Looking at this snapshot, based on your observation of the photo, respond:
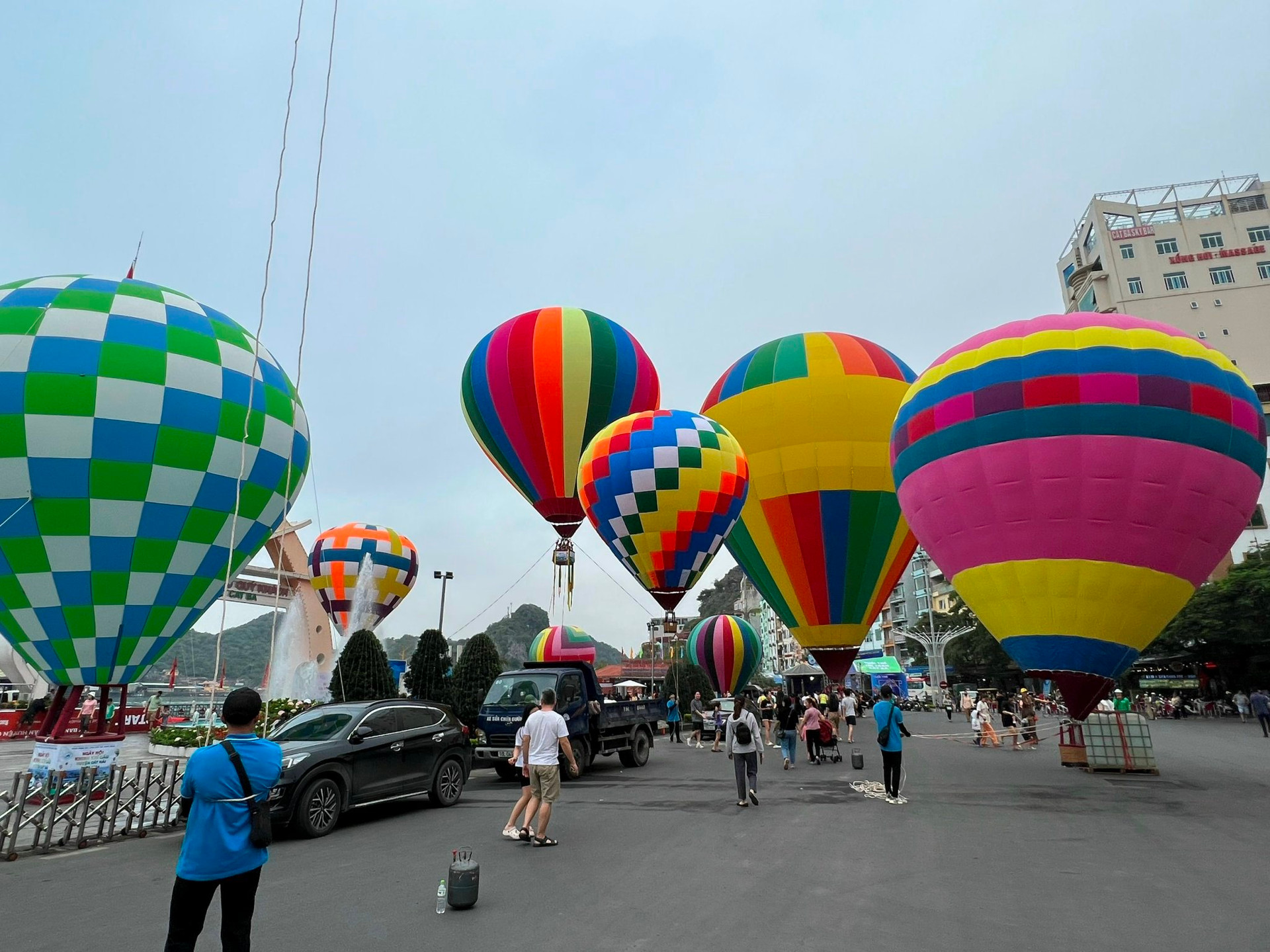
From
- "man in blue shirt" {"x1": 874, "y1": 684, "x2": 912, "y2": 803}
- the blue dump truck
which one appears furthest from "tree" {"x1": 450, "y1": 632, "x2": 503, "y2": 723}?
"man in blue shirt" {"x1": 874, "y1": 684, "x2": 912, "y2": 803}

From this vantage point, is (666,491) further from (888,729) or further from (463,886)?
(463,886)

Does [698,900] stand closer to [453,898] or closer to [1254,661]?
[453,898]

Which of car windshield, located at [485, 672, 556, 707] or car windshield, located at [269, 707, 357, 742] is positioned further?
car windshield, located at [485, 672, 556, 707]

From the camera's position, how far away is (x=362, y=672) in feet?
68.7

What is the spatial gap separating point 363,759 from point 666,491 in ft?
28.4

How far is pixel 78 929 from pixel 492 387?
50.6 feet

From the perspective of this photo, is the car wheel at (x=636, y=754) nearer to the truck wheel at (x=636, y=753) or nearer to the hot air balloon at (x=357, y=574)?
the truck wheel at (x=636, y=753)

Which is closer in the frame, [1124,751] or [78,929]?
[78,929]

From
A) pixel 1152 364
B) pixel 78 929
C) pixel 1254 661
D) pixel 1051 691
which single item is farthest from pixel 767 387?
pixel 1051 691

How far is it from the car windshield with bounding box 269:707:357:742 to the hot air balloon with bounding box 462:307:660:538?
10.6 m

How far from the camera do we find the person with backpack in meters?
9.71

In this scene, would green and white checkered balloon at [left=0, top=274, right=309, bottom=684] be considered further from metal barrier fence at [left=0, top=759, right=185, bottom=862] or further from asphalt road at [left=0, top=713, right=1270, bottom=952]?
asphalt road at [left=0, top=713, right=1270, bottom=952]

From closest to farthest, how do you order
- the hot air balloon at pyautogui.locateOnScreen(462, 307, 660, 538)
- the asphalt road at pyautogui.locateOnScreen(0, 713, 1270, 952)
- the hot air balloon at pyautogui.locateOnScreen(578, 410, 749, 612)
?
the asphalt road at pyautogui.locateOnScreen(0, 713, 1270, 952) < the hot air balloon at pyautogui.locateOnScreen(578, 410, 749, 612) < the hot air balloon at pyautogui.locateOnScreen(462, 307, 660, 538)

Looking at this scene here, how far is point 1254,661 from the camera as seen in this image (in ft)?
103
